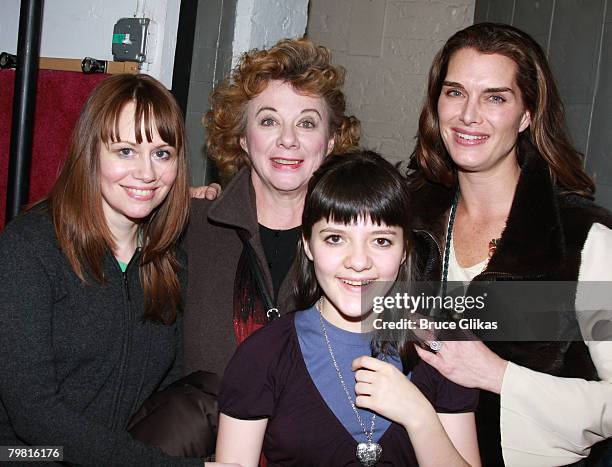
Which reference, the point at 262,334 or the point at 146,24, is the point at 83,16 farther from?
the point at 262,334

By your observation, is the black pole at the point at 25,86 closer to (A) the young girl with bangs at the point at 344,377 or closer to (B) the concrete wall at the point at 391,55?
(A) the young girl with bangs at the point at 344,377

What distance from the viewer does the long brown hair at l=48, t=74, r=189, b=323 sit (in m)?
1.74

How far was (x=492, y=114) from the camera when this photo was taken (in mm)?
1905

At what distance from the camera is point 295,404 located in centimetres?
160

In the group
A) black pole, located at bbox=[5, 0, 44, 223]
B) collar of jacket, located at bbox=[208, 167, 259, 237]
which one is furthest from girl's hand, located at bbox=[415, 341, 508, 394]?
black pole, located at bbox=[5, 0, 44, 223]

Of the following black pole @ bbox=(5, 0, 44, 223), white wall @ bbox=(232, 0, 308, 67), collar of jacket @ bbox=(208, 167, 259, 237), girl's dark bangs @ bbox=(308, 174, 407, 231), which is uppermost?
white wall @ bbox=(232, 0, 308, 67)

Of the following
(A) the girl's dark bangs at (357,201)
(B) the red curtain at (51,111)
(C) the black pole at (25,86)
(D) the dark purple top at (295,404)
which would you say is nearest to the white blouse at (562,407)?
(D) the dark purple top at (295,404)

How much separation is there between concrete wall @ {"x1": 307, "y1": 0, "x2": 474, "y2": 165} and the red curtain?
237 cm

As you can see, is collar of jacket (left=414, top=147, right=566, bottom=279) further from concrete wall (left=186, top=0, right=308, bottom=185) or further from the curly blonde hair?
concrete wall (left=186, top=0, right=308, bottom=185)

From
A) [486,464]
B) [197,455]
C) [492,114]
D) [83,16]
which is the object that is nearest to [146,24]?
[83,16]

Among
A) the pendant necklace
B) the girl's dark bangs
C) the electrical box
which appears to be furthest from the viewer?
the electrical box

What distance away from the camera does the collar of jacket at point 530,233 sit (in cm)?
183

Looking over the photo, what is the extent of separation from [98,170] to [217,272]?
498 millimetres

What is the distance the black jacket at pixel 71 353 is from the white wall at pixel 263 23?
3.68ft
